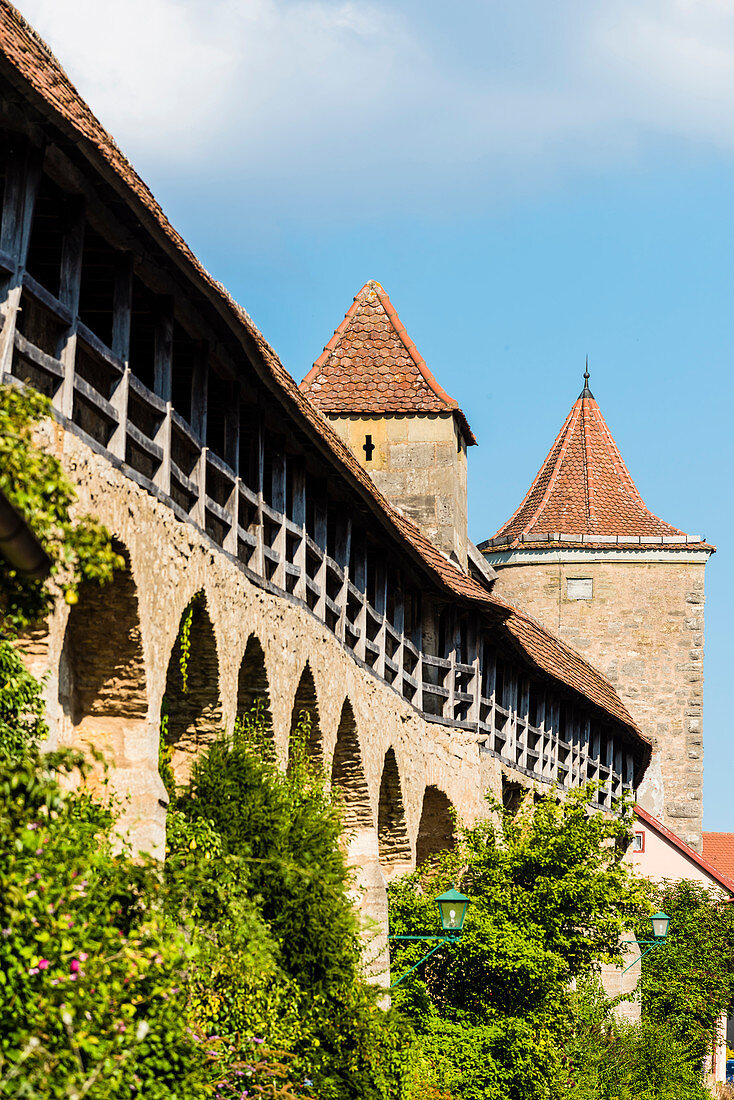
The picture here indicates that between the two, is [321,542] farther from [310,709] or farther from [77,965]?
[77,965]

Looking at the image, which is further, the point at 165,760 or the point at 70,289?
the point at 165,760

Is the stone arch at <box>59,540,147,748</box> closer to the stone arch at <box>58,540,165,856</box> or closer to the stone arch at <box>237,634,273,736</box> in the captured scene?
the stone arch at <box>58,540,165,856</box>

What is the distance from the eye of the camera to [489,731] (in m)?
24.3

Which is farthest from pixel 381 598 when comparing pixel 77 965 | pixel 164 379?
pixel 77 965

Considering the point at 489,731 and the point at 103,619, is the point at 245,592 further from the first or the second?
the point at 489,731

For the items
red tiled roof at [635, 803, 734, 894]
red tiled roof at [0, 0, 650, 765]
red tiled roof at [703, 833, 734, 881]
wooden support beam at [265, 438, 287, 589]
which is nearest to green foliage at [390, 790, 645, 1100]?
red tiled roof at [0, 0, 650, 765]

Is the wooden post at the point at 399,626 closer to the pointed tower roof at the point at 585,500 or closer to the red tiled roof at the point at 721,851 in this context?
the pointed tower roof at the point at 585,500

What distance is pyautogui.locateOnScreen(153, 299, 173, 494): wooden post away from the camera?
12.5m

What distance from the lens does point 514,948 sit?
19141mm

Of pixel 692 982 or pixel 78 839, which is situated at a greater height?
pixel 78 839

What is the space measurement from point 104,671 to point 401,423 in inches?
627

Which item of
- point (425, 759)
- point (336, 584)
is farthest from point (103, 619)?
point (425, 759)

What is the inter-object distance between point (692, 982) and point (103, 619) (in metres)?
28.4

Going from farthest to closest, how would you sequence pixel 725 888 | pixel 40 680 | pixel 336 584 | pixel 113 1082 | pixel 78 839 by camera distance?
1. pixel 725 888
2. pixel 336 584
3. pixel 40 680
4. pixel 78 839
5. pixel 113 1082
